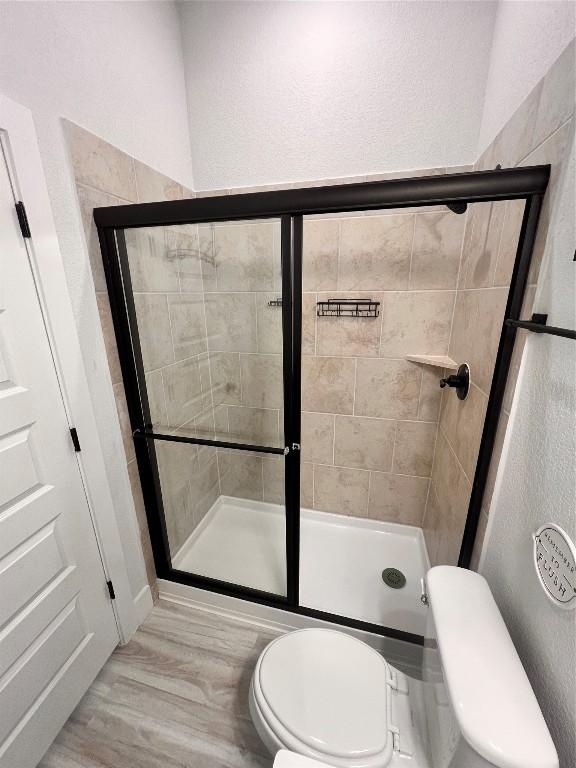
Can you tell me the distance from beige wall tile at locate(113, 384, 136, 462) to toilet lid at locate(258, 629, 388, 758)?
35.3 inches

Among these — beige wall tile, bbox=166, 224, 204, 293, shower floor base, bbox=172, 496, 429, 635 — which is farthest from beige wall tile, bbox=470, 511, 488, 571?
beige wall tile, bbox=166, 224, 204, 293

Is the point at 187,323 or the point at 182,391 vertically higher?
the point at 187,323

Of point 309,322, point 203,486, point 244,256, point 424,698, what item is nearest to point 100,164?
point 244,256

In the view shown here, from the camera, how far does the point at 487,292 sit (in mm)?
1090

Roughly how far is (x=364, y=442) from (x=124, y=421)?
1.31m

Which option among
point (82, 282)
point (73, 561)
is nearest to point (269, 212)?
point (82, 282)

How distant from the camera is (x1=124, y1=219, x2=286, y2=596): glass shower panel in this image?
4.03 feet

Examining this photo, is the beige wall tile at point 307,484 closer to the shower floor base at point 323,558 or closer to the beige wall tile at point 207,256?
the shower floor base at point 323,558

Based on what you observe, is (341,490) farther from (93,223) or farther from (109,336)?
(93,223)

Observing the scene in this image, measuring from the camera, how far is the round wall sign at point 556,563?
1.82ft

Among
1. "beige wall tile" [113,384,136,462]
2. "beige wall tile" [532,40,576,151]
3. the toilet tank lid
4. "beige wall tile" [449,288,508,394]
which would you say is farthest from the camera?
"beige wall tile" [113,384,136,462]

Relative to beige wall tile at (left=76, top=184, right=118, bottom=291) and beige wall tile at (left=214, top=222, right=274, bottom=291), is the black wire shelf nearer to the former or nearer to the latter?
beige wall tile at (left=214, top=222, right=274, bottom=291)

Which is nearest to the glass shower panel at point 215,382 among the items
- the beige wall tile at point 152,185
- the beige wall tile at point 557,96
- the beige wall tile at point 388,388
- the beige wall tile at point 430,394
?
the beige wall tile at point 152,185

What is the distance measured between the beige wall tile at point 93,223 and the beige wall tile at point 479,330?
1353 millimetres
